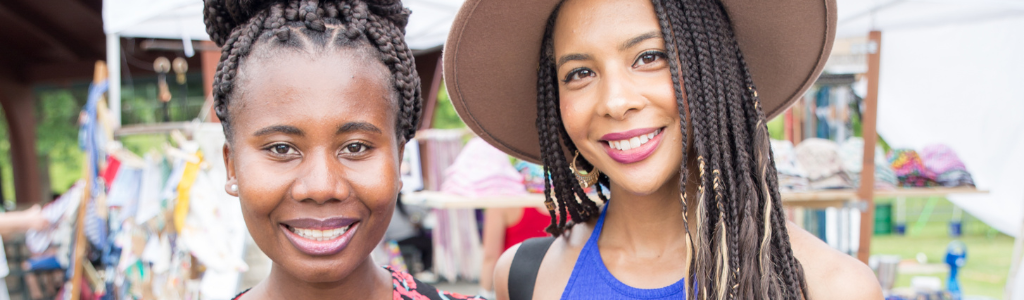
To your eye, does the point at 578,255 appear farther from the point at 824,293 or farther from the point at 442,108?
the point at 442,108

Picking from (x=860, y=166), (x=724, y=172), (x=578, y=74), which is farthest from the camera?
(x=860, y=166)

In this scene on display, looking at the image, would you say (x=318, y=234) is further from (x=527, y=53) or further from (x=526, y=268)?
(x=527, y=53)

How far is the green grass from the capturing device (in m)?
7.94

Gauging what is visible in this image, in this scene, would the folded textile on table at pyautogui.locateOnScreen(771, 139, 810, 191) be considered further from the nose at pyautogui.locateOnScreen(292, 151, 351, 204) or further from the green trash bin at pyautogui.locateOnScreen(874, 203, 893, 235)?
the green trash bin at pyautogui.locateOnScreen(874, 203, 893, 235)

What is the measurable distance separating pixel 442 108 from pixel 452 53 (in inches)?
376

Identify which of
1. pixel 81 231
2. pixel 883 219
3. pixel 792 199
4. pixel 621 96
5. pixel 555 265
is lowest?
pixel 883 219

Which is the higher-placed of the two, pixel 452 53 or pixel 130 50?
pixel 130 50

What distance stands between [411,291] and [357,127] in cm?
55

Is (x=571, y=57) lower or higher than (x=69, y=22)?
lower

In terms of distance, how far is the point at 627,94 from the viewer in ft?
4.37

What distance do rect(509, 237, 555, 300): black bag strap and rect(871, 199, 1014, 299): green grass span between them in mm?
6125

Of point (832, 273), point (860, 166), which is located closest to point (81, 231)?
point (832, 273)

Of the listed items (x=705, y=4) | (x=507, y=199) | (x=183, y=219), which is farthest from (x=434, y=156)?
(x=705, y=4)

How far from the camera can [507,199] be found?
144 inches
